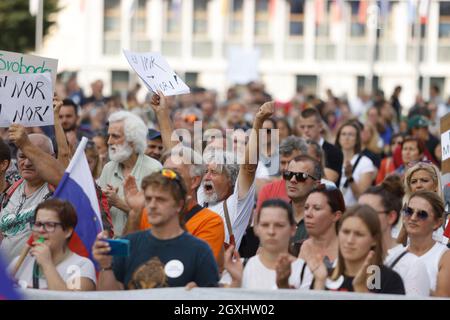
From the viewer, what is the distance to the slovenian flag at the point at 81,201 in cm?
701

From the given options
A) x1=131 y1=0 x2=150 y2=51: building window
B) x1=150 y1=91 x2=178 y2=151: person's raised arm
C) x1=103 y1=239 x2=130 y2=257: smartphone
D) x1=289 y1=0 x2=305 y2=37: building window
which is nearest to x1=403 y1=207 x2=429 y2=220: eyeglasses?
x1=103 y1=239 x2=130 y2=257: smartphone

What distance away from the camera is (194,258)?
21.7 ft

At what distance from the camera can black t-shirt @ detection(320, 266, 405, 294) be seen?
6316mm

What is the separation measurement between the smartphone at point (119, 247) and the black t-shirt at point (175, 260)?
8 centimetres

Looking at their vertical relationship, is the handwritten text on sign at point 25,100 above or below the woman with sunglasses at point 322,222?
above

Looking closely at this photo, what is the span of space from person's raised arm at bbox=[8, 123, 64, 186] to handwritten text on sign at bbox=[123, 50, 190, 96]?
1484mm

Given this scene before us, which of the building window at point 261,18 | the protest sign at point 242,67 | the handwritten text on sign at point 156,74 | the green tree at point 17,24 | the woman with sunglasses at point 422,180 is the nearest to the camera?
the woman with sunglasses at point 422,180

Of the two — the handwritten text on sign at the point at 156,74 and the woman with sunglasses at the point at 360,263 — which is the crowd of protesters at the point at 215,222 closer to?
the woman with sunglasses at the point at 360,263

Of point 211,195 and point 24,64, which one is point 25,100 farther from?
point 211,195

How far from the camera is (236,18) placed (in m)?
58.3


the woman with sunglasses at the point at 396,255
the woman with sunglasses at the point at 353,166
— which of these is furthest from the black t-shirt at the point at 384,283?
the woman with sunglasses at the point at 353,166

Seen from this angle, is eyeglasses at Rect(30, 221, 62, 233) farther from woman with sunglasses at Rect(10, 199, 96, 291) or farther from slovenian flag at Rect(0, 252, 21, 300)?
slovenian flag at Rect(0, 252, 21, 300)
